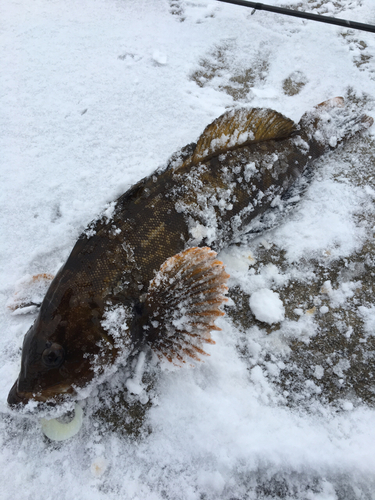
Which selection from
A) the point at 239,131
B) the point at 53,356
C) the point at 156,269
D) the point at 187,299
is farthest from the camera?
the point at 239,131

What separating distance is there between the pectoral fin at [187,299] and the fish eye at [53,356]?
1.88 ft

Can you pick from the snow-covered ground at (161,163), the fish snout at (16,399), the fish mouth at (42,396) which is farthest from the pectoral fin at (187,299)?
the fish snout at (16,399)

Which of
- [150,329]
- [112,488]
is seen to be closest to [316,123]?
[150,329]

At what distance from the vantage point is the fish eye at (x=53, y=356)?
1714mm

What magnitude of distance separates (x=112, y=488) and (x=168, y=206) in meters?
1.87

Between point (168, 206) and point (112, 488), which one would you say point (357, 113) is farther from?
point (112, 488)

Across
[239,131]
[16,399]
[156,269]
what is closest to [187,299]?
[156,269]

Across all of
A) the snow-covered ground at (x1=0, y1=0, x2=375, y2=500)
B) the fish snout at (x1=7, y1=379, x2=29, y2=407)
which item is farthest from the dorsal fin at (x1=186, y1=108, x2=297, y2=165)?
the fish snout at (x1=7, y1=379, x2=29, y2=407)

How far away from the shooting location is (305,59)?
3.76 m

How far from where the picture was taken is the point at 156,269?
211 cm

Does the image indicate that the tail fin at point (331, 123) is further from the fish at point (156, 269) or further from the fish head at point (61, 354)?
the fish head at point (61, 354)

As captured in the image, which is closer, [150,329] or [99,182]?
[150,329]

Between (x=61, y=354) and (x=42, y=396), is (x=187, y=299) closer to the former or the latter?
(x=61, y=354)

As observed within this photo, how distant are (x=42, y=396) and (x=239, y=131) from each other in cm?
247
